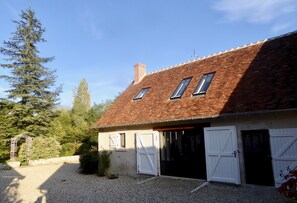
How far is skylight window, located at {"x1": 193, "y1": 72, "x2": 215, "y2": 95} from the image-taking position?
11150 mm

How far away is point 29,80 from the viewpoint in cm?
2445

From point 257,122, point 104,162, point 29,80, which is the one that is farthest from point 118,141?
point 29,80

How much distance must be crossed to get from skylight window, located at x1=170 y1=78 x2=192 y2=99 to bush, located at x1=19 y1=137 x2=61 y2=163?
15.1 meters

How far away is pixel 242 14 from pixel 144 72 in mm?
8682

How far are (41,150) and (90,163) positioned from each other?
31.3 feet

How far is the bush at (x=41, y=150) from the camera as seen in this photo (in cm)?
2062

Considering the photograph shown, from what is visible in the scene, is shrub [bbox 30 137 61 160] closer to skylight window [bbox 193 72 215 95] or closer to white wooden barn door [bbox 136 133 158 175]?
white wooden barn door [bbox 136 133 158 175]

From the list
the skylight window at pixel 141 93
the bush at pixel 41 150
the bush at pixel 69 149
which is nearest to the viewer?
the skylight window at pixel 141 93

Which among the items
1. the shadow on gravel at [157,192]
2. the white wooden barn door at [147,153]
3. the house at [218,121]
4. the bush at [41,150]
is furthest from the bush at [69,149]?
the white wooden barn door at [147,153]

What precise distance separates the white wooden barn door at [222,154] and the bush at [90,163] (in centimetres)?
747

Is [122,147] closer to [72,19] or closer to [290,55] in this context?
[72,19]

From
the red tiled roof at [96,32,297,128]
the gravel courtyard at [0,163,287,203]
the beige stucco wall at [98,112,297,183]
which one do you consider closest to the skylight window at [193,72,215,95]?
the red tiled roof at [96,32,297,128]

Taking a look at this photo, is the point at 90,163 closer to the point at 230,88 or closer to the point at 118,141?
the point at 118,141

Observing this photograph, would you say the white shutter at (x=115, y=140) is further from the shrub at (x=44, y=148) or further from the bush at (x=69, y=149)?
the bush at (x=69, y=149)
